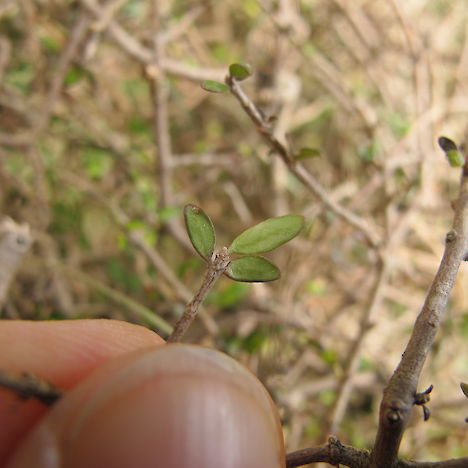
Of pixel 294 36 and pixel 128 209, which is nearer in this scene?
pixel 294 36

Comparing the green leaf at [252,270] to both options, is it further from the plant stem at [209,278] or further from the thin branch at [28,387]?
the thin branch at [28,387]

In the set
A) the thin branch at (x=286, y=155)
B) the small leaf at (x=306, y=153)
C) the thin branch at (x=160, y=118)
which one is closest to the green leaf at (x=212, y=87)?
the thin branch at (x=286, y=155)

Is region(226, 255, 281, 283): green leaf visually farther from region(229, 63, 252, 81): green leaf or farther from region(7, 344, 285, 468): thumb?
region(229, 63, 252, 81): green leaf

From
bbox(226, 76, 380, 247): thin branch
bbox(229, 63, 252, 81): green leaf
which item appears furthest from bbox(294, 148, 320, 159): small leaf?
bbox(229, 63, 252, 81): green leaf

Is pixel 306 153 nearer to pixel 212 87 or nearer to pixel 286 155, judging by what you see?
pixel 286 155

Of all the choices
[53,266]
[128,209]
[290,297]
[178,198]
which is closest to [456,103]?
[290,297]

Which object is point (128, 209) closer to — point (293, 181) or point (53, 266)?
point (53, 266)
